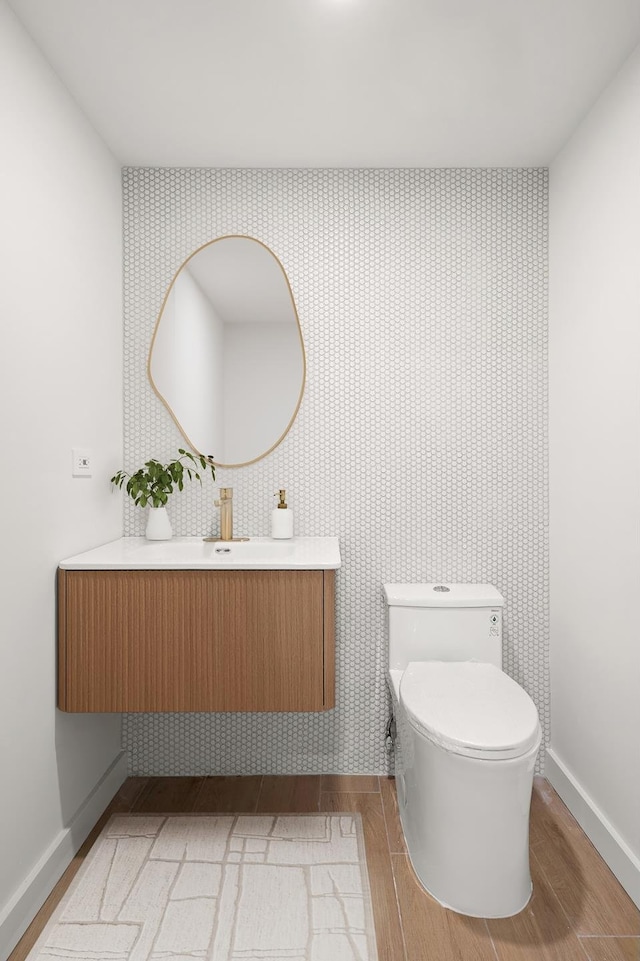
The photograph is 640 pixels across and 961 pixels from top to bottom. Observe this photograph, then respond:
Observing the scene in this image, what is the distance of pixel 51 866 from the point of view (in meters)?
1.70

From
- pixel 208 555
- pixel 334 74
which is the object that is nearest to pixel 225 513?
pixel 208 555

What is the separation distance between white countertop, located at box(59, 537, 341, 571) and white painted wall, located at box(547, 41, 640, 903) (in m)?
0.84

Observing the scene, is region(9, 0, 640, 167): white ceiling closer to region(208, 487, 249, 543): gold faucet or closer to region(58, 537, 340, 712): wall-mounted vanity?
region(208, 487, 249, 543): gold faucet

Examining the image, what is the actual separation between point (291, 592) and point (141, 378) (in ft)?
3.56

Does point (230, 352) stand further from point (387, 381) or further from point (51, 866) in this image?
point (51, 866)

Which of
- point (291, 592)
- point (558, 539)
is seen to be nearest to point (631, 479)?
point (558, 539)

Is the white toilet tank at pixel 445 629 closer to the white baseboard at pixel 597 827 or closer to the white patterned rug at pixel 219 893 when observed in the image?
the white baseboard at pixel 597 827

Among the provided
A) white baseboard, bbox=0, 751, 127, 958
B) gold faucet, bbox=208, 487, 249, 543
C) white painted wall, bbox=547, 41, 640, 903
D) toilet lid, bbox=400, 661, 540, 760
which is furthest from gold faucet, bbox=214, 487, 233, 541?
white painted wall, bbox=547, 41, 640, 903

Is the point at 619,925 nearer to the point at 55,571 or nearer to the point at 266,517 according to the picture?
the point at 266,517

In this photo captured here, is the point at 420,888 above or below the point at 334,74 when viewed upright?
below

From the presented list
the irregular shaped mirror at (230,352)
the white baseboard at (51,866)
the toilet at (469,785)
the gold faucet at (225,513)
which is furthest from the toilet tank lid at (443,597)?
the white baseboard at (51,866)

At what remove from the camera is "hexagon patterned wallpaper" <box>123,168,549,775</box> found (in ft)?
7.64

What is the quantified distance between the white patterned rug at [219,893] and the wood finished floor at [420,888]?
52 millimetres

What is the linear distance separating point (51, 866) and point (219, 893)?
479mm
